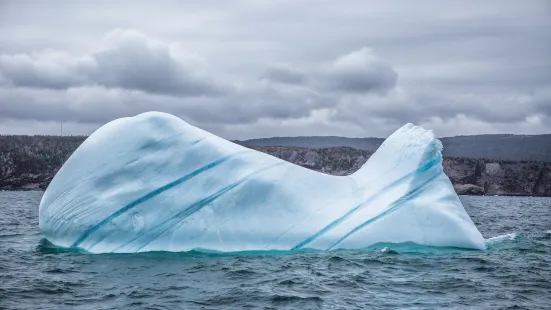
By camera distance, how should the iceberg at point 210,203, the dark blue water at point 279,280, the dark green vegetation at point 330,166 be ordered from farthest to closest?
the dark green vegetation at point 330,166
the iceberg at point 210,203
the dark blue water at point 279,280

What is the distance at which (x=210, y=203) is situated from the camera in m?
12.2

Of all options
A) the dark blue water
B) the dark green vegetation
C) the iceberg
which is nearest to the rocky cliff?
the dark green vegetation

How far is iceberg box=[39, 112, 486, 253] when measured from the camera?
11.9m

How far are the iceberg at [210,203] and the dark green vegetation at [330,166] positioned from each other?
7016 centimetres

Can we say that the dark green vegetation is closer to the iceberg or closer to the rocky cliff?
the rocky cliff

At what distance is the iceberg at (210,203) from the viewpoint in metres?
11.9

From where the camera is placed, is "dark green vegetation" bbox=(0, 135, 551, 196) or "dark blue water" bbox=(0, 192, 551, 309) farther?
"dark green vegetation" bbox=(0, 135, 551, 196)

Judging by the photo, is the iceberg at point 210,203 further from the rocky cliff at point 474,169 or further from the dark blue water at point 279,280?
the rocky cliff at point 474,169

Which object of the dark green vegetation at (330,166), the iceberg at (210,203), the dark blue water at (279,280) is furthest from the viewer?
the dark green vegetation at (330,166)

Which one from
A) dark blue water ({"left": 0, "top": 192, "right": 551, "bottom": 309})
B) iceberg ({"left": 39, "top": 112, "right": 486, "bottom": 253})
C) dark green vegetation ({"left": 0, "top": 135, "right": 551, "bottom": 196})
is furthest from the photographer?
dark green vegetation ({"left": 0, "top": 135, "right": 551, "bottom": 196})

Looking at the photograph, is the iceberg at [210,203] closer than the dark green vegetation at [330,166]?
Yes

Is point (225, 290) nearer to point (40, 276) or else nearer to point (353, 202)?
point (40, 276)

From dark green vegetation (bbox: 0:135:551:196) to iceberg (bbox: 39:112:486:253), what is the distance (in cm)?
7016

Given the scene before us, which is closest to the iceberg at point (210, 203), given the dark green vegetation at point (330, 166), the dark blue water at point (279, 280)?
the dark blue water at point (279, 280)
